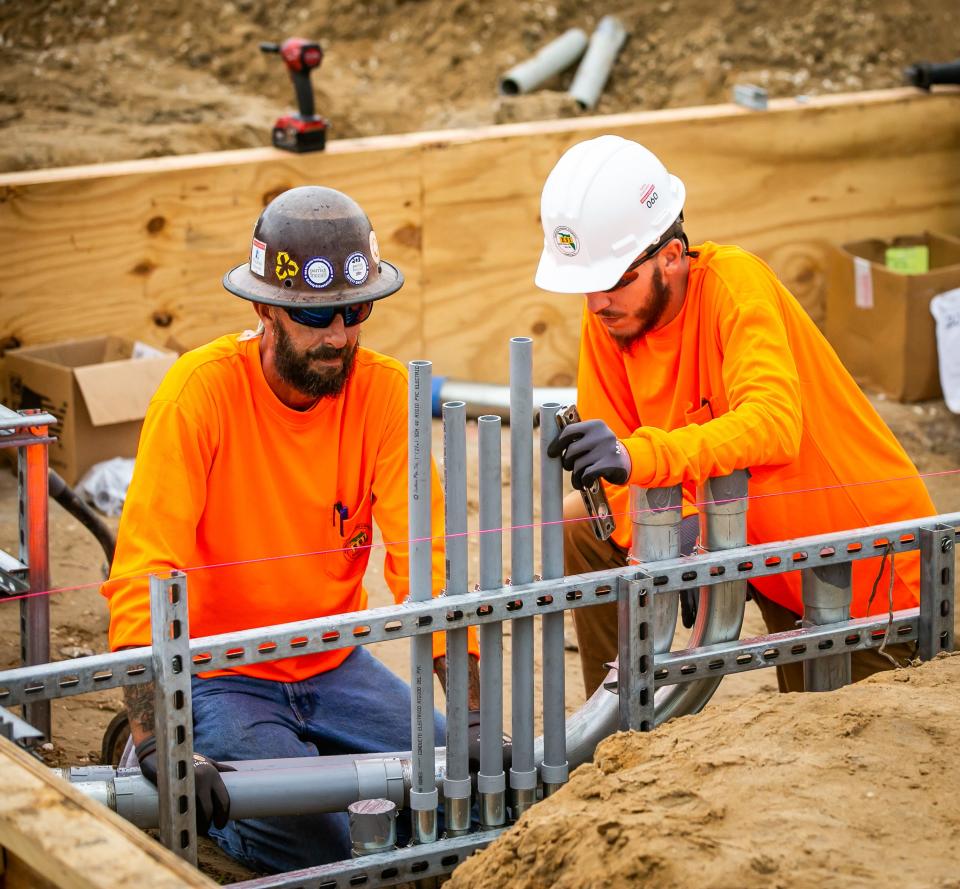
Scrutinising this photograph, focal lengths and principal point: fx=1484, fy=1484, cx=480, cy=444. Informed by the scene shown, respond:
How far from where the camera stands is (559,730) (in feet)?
10.1

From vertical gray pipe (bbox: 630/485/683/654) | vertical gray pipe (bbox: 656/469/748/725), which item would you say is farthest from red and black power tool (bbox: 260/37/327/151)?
vertical gray pipe (bbox: 630/485/683/654)

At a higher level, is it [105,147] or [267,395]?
[105,147]

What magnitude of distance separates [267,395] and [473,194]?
12.6 feet

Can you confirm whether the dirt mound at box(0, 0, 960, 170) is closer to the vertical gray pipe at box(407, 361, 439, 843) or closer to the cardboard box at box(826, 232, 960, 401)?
the cardboard box at box(826, 232, 960, 401)

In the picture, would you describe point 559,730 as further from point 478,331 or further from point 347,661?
point 478,331

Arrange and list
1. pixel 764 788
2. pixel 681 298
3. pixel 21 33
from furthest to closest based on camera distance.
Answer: pixel 21 33
pixel 681 298
pixel 764 788

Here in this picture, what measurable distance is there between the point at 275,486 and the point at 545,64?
27.2 feet

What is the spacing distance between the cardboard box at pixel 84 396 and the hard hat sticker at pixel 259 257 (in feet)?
8.49

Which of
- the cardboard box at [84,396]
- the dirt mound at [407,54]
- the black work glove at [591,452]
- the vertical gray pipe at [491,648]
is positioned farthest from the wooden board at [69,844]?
the dirt mound at [407,54]

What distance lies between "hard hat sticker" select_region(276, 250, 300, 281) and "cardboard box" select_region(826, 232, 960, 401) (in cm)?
464

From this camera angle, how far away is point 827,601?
3307mm

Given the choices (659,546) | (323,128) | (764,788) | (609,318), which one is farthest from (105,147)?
(764,788)

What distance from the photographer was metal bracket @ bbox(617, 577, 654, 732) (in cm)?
302

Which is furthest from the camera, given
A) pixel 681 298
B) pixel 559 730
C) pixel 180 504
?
pixel 681 298
